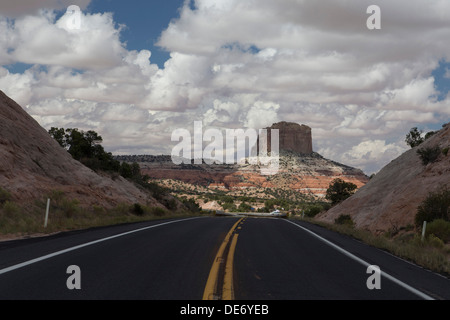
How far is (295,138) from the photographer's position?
172250mm

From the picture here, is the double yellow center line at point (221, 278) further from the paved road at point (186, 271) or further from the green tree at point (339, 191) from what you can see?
the green tree at point (339, 191)

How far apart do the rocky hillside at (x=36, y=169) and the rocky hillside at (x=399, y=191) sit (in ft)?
57.8

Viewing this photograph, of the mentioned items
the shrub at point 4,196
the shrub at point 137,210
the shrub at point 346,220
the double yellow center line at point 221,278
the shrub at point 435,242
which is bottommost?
the shrub at point 346,220

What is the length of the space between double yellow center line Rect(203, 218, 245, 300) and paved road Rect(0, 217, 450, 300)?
11 cm

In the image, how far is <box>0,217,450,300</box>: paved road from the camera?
22.7ft

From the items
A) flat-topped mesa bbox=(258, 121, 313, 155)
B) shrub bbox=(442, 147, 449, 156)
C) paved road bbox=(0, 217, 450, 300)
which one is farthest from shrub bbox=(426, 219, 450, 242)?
flat-topped mesa bbox=(258, 121, 313, 155)

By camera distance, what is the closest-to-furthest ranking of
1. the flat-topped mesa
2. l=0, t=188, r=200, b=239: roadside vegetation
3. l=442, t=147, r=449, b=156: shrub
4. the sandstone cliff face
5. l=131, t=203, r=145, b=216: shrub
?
l=0, t=188, r=200, b=239: roadside vegetation
l=442, t=147, r=449, b=156: shrub
l=131, t=203, r=145, b=216: shrub
the sandstone cliff face
the flat-topped mesa

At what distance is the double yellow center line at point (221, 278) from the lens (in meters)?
6.76

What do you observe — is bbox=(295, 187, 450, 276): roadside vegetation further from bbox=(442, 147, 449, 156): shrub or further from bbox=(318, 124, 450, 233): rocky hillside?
bbox=(442, 147, 449, 156): shrub

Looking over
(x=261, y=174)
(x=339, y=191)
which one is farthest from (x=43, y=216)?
(x=261, y=174)

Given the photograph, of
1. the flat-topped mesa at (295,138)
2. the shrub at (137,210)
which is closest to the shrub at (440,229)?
the shrub at (137,210)

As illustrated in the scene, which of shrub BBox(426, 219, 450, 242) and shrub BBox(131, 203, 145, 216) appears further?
shrub BBox(131, 203, 145, 216)

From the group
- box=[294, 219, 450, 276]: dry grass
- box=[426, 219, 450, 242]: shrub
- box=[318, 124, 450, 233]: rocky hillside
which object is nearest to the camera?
box=[294, 219, 450, 276]: dry grass
